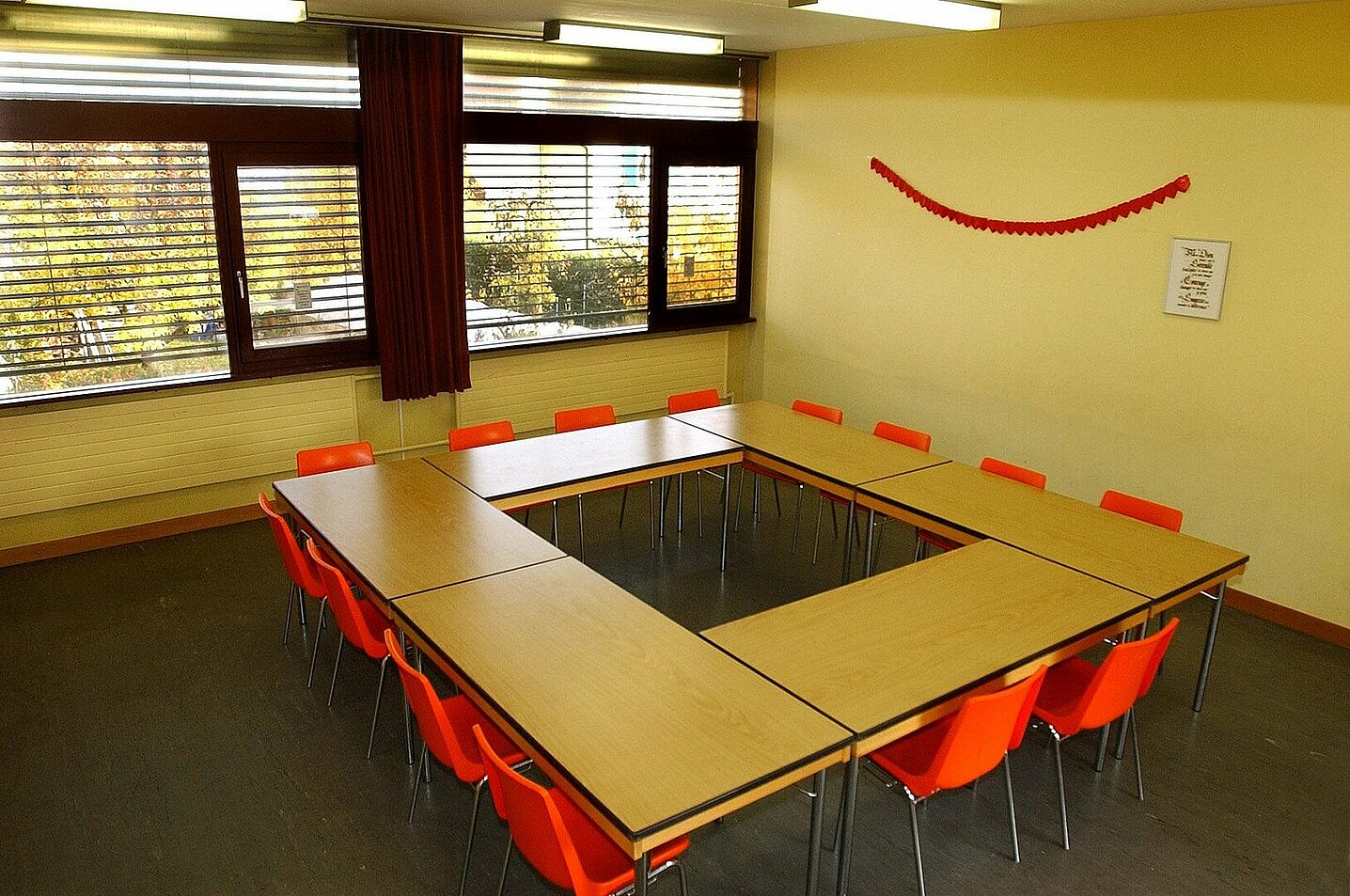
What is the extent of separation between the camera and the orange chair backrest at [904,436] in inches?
213

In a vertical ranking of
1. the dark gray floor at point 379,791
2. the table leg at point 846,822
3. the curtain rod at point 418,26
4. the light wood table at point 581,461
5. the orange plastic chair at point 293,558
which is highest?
the curtain rod at point 418,26

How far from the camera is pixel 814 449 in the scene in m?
5.24

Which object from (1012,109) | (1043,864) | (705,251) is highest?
(1012,109)

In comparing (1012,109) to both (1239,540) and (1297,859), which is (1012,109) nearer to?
(1239,540)

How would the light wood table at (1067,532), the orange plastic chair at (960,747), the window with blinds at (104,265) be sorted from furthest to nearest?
1. the window with blinds at (104,265)
2. the light wood table at (1067,532)
3. the orange plastic chair at (960,747)

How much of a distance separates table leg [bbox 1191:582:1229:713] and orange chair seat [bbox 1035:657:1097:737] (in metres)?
0.68

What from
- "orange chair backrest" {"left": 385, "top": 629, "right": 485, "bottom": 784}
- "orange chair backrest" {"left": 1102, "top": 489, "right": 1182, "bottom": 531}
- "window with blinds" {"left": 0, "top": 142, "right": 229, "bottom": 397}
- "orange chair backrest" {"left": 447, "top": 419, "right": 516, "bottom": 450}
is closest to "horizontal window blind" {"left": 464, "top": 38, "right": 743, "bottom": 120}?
"window with blinds" {"left": 0, "top": 142, "right": 229, "bottom": 397}

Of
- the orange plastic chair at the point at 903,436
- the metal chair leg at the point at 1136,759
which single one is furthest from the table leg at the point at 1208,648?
the orange plastic chair at the point at 903,436

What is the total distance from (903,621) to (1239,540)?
292 centimetres

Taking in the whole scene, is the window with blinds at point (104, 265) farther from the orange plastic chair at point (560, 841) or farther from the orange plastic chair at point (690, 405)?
the orange plastic chair at point (560, 841)

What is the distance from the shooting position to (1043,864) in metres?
3.42

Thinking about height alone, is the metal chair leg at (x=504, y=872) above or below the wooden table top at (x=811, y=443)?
below

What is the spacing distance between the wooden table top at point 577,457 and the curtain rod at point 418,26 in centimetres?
252

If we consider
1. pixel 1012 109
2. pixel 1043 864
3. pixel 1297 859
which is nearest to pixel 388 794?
pixel 1043 864
